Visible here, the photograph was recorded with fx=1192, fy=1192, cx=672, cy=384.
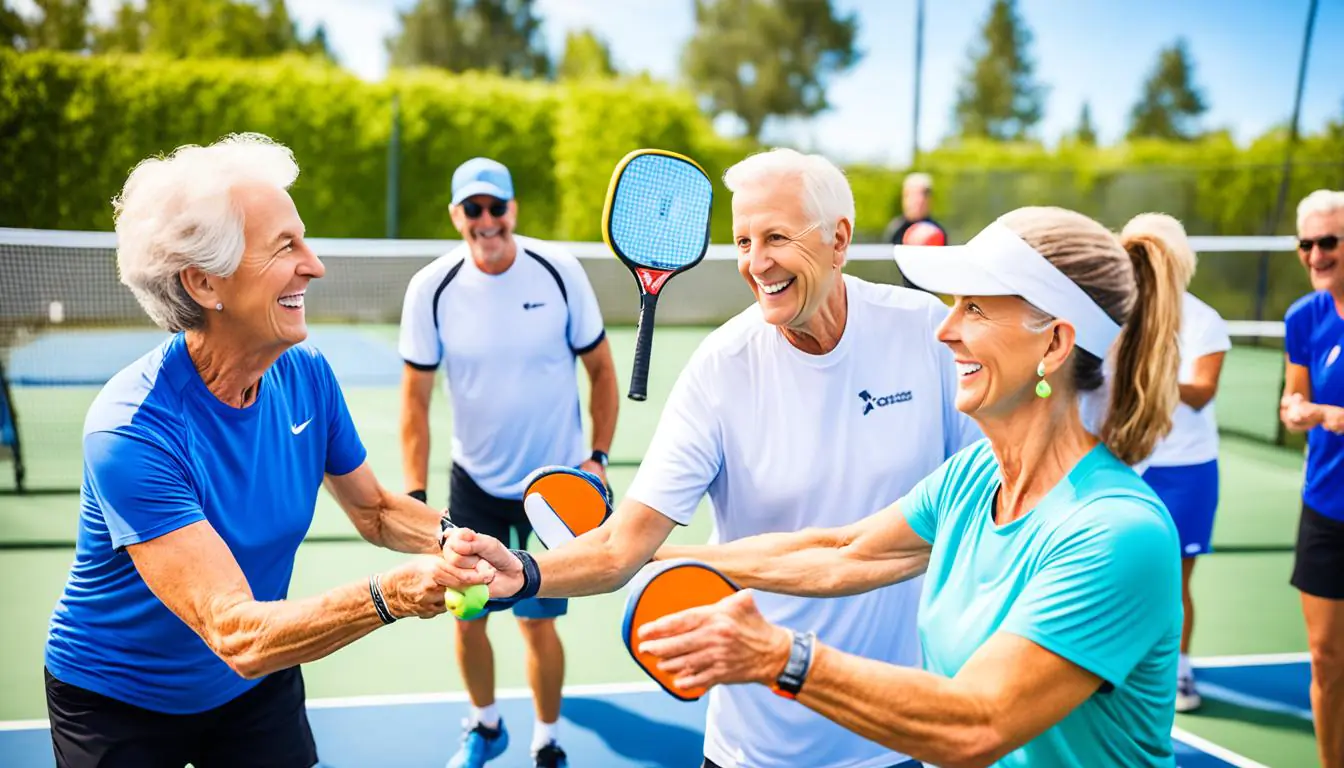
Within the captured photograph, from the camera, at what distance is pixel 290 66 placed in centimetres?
1998

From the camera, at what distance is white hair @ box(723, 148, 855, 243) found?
3205 millimetres

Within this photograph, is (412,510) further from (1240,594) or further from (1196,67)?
(1196,67)

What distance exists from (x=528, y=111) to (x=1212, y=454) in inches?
654

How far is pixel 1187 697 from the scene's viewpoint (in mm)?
5723

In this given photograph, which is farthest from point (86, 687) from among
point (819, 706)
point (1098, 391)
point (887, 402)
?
point (1098, 391)

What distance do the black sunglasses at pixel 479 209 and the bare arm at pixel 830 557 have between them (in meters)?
2.91

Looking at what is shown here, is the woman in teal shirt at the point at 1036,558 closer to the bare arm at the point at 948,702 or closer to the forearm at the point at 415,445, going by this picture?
the bare arm at the point at 948,702

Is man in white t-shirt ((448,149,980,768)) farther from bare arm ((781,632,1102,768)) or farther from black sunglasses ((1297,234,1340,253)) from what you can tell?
black sunglasses ((1297,234,1340,253))

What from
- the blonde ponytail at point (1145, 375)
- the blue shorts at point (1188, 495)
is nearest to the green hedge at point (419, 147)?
the blue shorts at point (1188, 495)

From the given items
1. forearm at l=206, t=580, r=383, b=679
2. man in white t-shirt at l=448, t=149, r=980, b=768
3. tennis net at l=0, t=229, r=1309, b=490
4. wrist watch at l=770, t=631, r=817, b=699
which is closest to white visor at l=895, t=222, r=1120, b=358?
wrist watch at l=770, t=631, r=817, b=699

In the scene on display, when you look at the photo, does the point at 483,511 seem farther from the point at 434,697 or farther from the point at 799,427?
the point at 799,427

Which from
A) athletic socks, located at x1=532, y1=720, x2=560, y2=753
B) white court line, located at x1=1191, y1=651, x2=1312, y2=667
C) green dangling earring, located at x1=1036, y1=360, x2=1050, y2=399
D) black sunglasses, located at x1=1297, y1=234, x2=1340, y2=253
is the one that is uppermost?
black sunglasses, located at x1=1297, y1=234, x2=1340, y2=253

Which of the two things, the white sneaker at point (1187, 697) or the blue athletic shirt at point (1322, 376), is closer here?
the blue athletic shirt at point (1322, 376)

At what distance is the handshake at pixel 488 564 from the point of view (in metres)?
2.59
